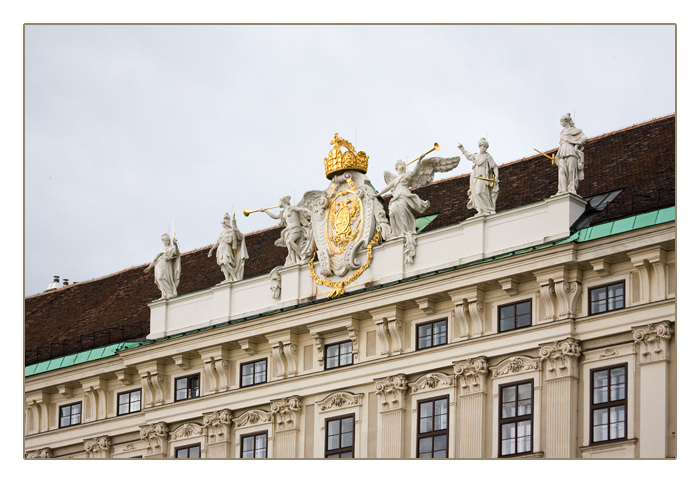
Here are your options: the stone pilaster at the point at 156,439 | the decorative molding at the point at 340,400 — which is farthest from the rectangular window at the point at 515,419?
the stone pilaster at the point at 156,439

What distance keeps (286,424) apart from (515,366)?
179 inches

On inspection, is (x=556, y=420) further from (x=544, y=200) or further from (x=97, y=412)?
(x=97, y=412)

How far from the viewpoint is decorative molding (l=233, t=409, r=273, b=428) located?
4072 cm

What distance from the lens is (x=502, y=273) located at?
38250 mm

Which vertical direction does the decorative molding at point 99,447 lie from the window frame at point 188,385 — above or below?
below

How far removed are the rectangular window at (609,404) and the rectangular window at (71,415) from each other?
11.0 m

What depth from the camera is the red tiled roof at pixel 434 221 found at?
3916 centimetres

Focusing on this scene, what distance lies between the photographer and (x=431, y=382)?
38.9 meters

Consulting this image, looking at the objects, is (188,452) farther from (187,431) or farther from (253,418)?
(253,418)

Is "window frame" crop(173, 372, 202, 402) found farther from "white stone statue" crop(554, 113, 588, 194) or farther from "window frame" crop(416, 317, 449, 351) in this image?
"white stone statue" crop(554, 113, 588, 194)

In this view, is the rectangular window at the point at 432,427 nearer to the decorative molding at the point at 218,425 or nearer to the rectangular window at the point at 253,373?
the rectangular window at the point at 253,373

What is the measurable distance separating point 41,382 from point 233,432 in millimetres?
4693

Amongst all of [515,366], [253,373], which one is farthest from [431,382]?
[253,373]

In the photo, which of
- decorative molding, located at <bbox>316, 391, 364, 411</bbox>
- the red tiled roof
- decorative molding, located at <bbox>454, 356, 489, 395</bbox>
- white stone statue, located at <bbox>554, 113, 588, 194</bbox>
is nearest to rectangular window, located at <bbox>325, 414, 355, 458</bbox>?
decorative molding, located at <bbox>316, 391, 364, 411</bbox>
